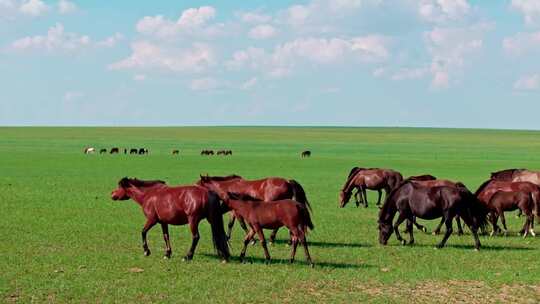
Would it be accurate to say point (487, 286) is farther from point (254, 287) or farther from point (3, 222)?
point (3, 222)

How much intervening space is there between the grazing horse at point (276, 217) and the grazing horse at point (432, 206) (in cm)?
344

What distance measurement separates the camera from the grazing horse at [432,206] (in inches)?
630

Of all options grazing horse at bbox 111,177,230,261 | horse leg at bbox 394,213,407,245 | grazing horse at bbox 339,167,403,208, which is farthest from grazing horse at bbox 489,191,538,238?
grazing horse at bbox 111,177,230,261

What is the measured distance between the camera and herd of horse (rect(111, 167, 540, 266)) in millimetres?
13664

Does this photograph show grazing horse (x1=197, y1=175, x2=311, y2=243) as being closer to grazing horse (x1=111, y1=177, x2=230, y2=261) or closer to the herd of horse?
the herd of horse

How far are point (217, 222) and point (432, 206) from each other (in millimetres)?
5143

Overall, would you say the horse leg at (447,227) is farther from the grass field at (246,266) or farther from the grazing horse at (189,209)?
the grazing horse at (189,209)

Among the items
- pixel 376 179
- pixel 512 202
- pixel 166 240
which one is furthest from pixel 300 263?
pixel 376 179

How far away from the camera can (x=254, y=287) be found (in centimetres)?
1181

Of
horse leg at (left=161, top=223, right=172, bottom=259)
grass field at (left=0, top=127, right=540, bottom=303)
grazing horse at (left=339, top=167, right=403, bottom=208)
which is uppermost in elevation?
grazing horse at (left=339, top=167, right=403, bottom=208)

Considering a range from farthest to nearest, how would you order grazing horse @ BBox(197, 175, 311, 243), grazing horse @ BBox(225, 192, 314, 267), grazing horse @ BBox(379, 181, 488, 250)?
grazing horse @ BBox(197, 175, 311, 243), grazing horse @ BBox(379, 181, 488, 250), grazing horse @ BBox(225, 192, 314, 267)

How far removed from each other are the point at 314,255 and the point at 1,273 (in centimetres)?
607

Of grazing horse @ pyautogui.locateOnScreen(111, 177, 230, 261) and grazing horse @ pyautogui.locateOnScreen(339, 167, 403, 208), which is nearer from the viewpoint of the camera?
grazing horse @ pyautogui.locateOnScreen(111, 177, 230, 261)

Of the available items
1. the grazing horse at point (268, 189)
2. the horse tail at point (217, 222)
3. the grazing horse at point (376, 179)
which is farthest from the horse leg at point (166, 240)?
the grazing horse at point (376, 179)
